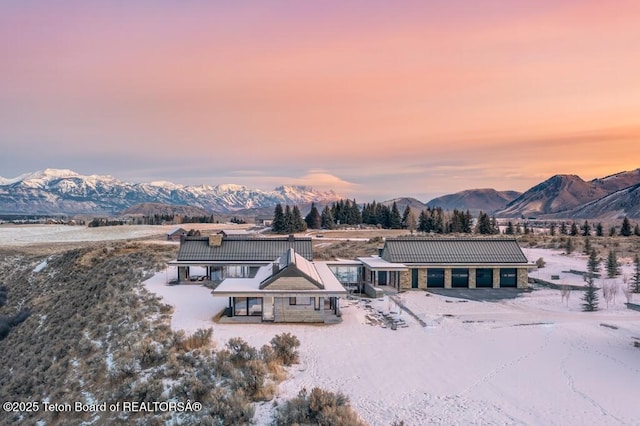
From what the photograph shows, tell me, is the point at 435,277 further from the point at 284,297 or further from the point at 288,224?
the point at 288,224

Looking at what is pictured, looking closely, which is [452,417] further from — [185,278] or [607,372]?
[185,278]

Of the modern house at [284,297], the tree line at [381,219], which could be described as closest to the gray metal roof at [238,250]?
the modern house at [284,297]

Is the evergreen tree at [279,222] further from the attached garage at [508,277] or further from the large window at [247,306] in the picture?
the large window at [247,306]

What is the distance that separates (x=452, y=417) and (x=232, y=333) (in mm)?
12446

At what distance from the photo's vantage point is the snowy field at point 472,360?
51.1ft

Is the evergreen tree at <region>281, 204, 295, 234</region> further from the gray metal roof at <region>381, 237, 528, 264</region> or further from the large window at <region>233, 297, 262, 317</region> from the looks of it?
the large window at <region>233, 297, 262, 317</region>

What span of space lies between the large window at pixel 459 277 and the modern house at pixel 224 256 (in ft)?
40.0

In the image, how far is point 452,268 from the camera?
1460 inches

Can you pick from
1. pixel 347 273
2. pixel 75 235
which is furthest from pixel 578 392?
pixel 75 235

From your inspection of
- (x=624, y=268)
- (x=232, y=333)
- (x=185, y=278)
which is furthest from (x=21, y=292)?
(x=624, y=268)

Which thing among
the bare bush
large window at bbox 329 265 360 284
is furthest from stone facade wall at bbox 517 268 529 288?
large window at bbox 329 265 360 284

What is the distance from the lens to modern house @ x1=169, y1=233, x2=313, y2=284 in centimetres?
3638

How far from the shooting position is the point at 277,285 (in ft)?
86.3

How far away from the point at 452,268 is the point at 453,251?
5.73ft
